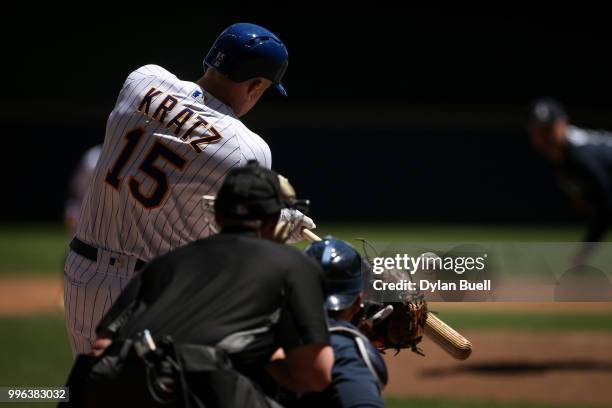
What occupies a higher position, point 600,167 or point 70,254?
point 600,167

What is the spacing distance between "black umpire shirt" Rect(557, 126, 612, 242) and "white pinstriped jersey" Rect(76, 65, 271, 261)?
7.64 meters

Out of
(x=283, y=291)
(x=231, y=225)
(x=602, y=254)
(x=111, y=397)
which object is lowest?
(x=111, y=397)

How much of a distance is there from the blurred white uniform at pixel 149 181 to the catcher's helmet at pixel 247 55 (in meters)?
0.13

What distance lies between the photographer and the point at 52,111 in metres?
21.3

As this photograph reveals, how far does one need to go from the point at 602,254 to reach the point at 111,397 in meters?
2.39

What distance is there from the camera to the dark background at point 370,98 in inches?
840

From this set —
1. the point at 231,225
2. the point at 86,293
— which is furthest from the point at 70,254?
the point at 231,225

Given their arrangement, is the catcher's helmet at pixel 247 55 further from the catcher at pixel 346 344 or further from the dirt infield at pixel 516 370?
the dirt infield at pixel 516 370

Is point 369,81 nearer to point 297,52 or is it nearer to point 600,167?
point 297,52

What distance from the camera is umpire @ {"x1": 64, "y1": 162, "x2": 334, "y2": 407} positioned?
249 cm

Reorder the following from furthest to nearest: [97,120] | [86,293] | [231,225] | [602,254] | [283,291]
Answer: [97,120] < [602,254] < [86,293] < [231,225] < [283,291]

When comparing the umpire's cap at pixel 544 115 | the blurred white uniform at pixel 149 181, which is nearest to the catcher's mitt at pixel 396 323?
the blurred white uniform at pixel 149 181

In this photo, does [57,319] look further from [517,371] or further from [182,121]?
[182,121]

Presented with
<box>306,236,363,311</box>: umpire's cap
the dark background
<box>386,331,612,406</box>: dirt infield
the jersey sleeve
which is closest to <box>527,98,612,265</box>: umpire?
<box>386,331,612,406</box>: dirt infield
